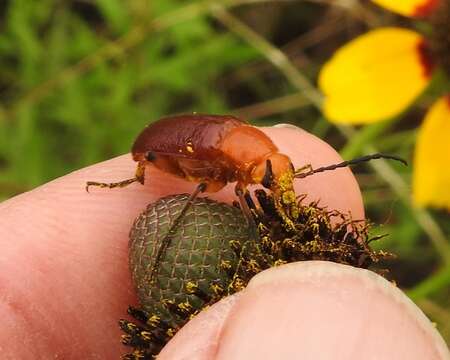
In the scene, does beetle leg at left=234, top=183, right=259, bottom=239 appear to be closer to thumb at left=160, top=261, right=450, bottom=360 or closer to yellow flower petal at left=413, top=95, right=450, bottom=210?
thumb at left=160, top=261, right=450, bottom=360

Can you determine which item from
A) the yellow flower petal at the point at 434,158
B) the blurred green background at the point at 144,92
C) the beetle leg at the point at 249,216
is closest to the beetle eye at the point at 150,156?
the beetle leg at the point at 249,216

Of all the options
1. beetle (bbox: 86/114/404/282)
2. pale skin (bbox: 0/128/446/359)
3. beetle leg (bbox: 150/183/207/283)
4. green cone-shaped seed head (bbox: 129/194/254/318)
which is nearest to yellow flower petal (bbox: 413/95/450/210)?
pale skin (bbox: 0/128/446/359)

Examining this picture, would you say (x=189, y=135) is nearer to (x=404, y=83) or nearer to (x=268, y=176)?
(x=268, y=176)

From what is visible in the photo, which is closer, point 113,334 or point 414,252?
point 113,334

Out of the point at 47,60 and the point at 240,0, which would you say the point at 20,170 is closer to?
the point at 47,60

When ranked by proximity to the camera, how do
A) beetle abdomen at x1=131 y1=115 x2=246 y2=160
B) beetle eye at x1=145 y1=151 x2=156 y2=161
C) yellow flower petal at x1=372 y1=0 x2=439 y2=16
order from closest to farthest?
beetle abdomen at x1=131 y1=115 x2=246 y2=160 < beetle eye at x1=145 y1=151 x2=156 y2=161 < yellow flower petal at x1=372 y1=0 x2=439 y2=16

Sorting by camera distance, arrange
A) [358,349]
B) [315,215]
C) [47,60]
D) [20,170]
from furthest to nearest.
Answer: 1. [47,60]
2. [20,170]
3. [315,215]
4. [358,349]

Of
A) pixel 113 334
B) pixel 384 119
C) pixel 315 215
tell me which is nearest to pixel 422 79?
pixel 384 119
